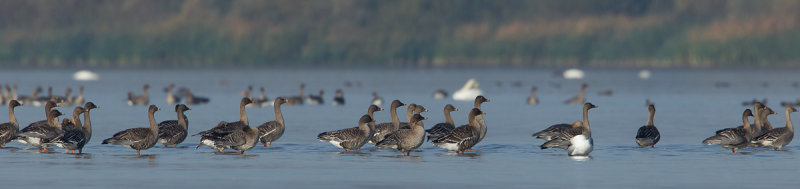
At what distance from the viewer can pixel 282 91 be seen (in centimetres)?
6159

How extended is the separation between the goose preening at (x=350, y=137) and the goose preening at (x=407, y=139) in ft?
1.45

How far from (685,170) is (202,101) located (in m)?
26.4

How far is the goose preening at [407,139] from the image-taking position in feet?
76.1

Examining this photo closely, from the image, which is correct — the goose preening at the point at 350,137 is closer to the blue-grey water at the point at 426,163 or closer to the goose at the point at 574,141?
the blue-grey water at the point at 426,163

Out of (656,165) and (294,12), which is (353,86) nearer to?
(656,165)

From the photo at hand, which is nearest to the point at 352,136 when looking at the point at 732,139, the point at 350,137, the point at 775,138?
the point at 350,137

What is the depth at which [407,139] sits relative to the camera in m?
23.2

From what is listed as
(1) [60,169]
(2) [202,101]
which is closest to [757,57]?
(2) [202,101]

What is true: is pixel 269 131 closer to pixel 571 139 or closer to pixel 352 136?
pixel 352 136

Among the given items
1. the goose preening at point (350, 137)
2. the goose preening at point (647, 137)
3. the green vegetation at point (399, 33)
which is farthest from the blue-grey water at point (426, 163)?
the green vegetation at point (399, 33)

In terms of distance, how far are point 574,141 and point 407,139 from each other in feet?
9.17

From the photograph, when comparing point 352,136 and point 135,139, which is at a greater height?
point 352,136

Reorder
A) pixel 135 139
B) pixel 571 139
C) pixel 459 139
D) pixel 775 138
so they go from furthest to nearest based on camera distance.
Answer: pixel 775 138
pixel 459 139
pixel 135 139
pixel 571 139

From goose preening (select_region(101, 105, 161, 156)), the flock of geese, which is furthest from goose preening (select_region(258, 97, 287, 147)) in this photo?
goose preening (select_region(101, 105, 161, 156))
